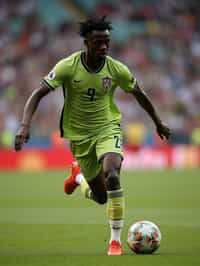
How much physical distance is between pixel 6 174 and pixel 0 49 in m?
9.22

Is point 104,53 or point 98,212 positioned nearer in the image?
point 104,53

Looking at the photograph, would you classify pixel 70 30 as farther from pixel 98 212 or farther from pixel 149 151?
pixel 98 212

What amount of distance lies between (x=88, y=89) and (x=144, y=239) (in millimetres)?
1716

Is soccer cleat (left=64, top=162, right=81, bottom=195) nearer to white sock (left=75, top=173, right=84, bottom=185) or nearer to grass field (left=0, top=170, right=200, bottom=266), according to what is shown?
white sock (left=75, top=173, right=84, bottom=185)

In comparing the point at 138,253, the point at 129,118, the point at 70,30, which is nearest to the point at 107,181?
the point at 138,253

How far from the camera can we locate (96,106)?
9344mm

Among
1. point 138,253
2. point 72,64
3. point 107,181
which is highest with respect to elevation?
point 72,64

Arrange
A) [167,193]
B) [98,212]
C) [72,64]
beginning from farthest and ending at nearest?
1. [167,193]
2. [98,212]
3. [72,64]

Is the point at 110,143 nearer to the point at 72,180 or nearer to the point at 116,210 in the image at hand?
the point at 116,210

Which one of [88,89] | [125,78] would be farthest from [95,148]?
[125,78]

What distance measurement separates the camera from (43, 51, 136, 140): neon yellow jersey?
9.10 meters

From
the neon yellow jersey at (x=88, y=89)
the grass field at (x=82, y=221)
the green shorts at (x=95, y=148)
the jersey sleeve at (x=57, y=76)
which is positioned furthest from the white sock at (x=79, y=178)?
the jersey sleeve at (x=57, y=76)

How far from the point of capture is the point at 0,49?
34.8m

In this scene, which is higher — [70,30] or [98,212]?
[70,30]
